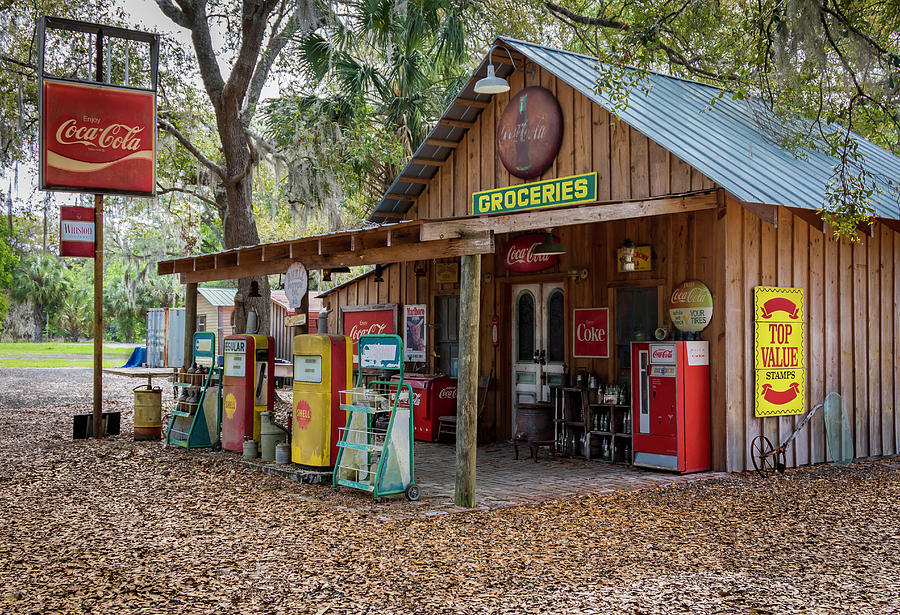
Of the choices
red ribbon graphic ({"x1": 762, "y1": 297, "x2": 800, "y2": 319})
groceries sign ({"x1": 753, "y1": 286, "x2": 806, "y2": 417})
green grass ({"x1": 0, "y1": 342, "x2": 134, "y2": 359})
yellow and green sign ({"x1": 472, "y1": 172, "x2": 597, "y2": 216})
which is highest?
yellow and green sign ({"x1": 472, "y1": 172, "x2": 597, "y2": 216})

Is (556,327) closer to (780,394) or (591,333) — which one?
(591,333)

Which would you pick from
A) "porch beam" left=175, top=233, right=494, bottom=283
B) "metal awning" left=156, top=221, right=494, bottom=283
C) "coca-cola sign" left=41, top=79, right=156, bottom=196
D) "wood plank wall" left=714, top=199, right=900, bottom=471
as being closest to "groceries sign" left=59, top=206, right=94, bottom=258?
"coca-cola sign" left=41, top=79, right=156, bottom=196

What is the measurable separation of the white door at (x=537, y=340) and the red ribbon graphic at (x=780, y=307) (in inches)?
110

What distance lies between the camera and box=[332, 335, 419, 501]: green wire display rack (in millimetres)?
7766

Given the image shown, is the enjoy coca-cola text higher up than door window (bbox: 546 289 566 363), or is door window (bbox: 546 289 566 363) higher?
the enjoy coca-cola text

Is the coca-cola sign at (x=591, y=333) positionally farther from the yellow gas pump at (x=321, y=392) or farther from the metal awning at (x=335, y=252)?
the yellow gas pump at (x=321, y=392)

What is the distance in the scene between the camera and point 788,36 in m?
7.51

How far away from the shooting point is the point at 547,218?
318 inches

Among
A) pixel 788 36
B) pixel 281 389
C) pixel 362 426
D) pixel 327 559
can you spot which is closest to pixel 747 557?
pixel 327 559

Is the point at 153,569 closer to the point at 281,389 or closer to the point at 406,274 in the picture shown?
the point at 406,274

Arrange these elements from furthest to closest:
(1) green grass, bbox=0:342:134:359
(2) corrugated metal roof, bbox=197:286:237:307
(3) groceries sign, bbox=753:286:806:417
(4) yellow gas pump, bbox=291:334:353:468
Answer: (1) green grass, bbox=0:342:134:359, (2) corrugated metal roof, bbox=197:286:237:307, (3) groceries sign, bbox=753:286:806:417, (4) yellow gas pump, bbox=291:334:353:468

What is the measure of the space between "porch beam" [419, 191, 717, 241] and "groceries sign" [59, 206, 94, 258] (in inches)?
246

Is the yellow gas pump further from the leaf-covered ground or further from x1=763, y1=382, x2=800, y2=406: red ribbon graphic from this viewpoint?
x1=763, y1=382, x2=800, y2=406: red ribbon graphic

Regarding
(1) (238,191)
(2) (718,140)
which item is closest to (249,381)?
(2) (718,140)
